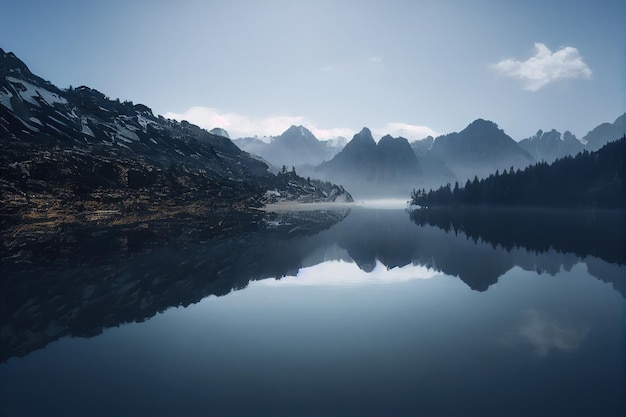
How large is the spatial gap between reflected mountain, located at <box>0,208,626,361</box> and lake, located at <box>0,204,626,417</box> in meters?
0.30

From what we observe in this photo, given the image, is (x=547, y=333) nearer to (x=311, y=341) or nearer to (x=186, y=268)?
(x=311, y=341)

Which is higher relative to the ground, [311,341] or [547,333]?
[311,341]

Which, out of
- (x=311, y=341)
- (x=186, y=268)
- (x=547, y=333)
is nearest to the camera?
(x=311, y=341)

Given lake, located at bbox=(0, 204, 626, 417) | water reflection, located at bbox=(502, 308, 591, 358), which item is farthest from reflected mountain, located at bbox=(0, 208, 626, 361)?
water reflection, located at bbox=(502, 308, 591, 358)

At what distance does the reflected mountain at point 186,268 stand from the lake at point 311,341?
0.99 ft

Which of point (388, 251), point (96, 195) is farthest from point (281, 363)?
point (96, 195)

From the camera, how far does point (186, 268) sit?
1720 inches

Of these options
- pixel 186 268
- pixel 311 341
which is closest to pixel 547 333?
pixel 311 341

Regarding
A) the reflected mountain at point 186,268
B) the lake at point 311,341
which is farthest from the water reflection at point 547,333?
the reflected mountain at point 186,268

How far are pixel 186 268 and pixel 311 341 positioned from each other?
91.6ft

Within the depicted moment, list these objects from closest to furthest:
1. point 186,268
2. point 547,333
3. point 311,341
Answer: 1. point 311,341
2. point 547,333
3. point 186,268

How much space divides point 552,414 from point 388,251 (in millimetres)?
46966

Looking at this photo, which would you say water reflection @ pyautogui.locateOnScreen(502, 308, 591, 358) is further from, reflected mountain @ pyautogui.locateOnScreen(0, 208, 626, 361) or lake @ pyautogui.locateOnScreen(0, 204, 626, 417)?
reflected mountain @ pyautogui.locateOnScreen(0, 208, 626, 361)

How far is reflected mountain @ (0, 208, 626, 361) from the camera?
25750 mm
